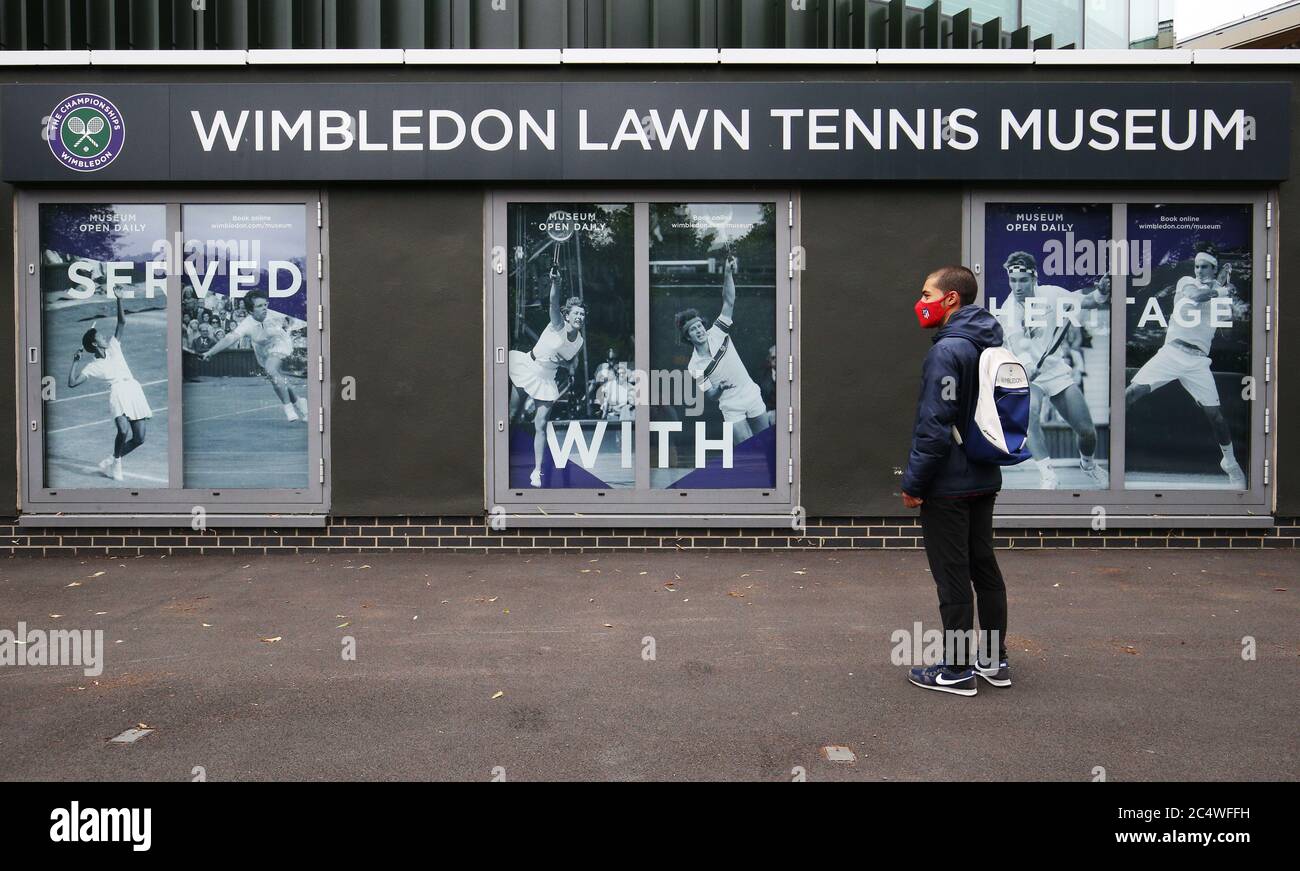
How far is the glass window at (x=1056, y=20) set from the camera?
8.91 metres

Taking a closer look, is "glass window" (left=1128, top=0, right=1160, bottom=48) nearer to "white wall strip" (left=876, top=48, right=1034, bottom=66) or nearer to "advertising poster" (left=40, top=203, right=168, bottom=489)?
"white wall strip" (left=876, top=48, right=1034, bottom=66)

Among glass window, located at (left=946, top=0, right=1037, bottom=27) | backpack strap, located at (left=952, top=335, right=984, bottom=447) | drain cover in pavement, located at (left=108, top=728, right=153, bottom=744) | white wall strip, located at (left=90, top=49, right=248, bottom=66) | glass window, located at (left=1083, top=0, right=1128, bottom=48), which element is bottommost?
drain cover in pavement, located at (left=108, top=728, right=153, bottom=744)

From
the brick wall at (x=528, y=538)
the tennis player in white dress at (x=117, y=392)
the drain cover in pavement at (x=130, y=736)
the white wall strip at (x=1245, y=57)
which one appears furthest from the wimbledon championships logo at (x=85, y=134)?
the white wall strip at (x=1245, y=57)

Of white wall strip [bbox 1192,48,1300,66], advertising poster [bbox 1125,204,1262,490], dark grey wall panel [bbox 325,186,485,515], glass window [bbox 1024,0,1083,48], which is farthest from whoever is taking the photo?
glass window [bbox 1024,0,1083,48]

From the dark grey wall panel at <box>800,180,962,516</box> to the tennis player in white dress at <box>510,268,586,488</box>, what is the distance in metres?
2.05

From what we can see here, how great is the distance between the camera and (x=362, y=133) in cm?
818

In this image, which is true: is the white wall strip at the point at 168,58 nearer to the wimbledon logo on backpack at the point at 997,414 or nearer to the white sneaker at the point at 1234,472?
the wimbledon logo on backpack at the point at 997,414

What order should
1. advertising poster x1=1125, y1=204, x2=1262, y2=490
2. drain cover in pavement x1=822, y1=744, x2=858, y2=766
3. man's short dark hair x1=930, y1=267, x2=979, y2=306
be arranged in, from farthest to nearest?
advertising poster x1=1125, y1=204, x2=1262, y2=490
man's short dark hair x1=930, y1=267, x2=979, y2=306
drain cover in pavement x1=822, y1=744, x2=858, y2=766

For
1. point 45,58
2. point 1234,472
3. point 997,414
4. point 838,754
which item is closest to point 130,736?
point 838,754

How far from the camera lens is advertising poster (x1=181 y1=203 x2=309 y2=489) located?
8.42 m

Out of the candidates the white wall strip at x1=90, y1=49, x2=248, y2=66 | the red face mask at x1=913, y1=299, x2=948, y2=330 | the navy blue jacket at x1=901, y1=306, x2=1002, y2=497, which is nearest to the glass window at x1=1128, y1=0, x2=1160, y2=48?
the red face mask at x1=913, y1=299, x2=948, y2=330

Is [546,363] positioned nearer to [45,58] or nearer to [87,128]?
[87,128]

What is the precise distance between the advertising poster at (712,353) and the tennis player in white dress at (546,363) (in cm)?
71

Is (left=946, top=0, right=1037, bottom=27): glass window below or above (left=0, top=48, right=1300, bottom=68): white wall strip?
above
